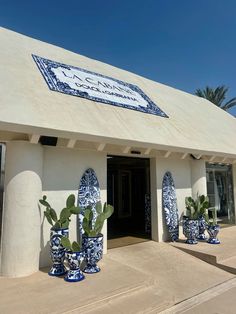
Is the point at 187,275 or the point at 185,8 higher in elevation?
the point at 185,8

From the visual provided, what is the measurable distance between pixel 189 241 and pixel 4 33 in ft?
29.0

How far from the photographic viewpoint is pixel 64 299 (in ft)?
13.9

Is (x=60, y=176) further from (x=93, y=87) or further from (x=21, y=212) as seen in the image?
(x=93, y=87)

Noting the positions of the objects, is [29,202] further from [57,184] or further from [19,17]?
[19,17]

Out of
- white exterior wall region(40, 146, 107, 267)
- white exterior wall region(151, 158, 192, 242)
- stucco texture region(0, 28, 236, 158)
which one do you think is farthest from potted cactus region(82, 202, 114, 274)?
white exterior wall region(151, 158, 192, 242)

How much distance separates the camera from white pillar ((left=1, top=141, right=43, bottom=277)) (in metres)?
5.29

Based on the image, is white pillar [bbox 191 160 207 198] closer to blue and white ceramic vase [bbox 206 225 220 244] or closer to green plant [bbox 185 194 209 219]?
green plant [bbox 185 194 209 219]

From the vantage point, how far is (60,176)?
656 centimetres

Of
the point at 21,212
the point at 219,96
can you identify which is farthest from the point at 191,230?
the point at 219,96

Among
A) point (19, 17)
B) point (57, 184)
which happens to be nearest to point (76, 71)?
point (19, 17)

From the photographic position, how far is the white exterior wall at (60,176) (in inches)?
239

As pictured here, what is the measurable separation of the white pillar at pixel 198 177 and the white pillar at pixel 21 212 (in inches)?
231

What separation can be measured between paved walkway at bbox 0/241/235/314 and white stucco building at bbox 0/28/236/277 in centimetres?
81

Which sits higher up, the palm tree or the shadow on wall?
the palm tree
